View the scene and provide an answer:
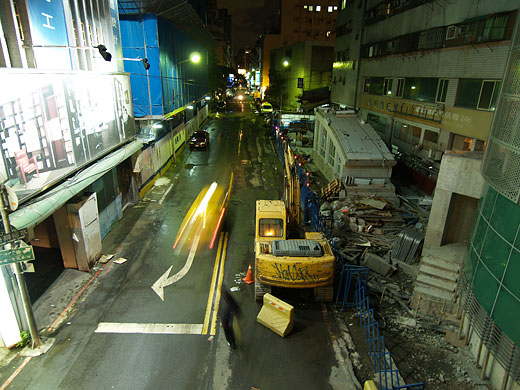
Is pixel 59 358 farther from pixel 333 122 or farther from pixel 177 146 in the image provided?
pixel 177 146

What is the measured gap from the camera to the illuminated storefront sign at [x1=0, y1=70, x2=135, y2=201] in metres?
7.84

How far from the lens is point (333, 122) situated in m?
20.9

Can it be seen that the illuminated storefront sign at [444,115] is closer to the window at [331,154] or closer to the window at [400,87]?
the window at [400,87]

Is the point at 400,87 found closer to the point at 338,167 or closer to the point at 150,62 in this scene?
the point at 338,167

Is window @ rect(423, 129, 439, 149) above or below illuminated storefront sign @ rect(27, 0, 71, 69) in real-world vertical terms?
below

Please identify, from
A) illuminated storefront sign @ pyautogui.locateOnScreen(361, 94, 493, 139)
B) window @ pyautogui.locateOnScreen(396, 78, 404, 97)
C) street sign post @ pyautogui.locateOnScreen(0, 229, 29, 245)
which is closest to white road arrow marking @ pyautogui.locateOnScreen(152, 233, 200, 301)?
street sign post @ pyautogui.locateOnScreen(0, 229, 29, 245)

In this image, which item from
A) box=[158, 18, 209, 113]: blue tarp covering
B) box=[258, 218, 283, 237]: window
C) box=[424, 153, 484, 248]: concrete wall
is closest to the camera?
box=[424, 153, 484, 248]: concrete wall

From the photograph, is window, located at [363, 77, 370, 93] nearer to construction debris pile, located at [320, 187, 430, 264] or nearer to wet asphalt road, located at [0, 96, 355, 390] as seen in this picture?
construction debris pile, located at [320, 187, 430, 264]

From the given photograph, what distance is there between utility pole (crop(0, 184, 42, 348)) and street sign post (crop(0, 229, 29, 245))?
9cm

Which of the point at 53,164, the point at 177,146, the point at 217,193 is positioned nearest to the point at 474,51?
the point at 217,193

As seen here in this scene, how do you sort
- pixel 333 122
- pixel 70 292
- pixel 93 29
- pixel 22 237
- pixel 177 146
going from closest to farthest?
pixel 22 237
pixel 70 292
pixel 93 29
pixel 333 122
pixel 177 146

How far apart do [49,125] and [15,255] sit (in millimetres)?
4161

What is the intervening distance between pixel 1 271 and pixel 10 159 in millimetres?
2788

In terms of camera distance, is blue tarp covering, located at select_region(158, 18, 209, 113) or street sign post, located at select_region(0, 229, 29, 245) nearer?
street sign post, located at select_region(0, 229, 29, 245)
